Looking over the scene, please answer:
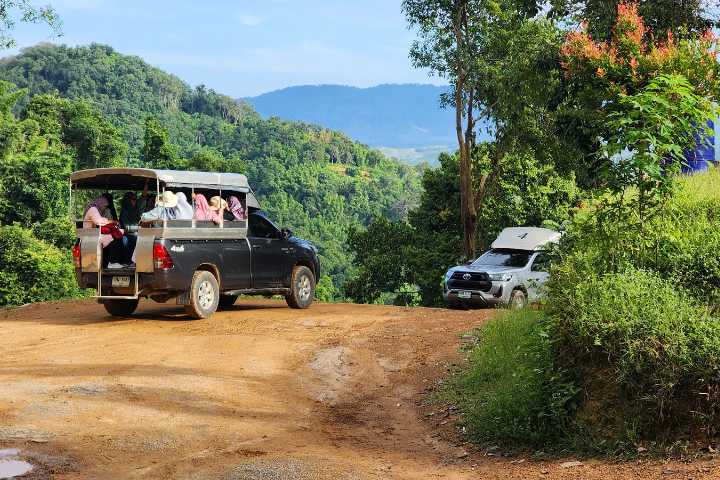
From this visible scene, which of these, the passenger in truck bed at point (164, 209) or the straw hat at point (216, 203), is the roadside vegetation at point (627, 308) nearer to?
the passenger in truck bed at point (164, 209)

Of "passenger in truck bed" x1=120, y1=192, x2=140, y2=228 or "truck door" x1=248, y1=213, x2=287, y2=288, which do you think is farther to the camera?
"truck door" x1=248, y1=213, x2=287, y2=288

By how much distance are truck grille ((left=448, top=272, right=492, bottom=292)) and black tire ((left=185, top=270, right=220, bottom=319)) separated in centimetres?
717

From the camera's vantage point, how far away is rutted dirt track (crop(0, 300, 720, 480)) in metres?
7.14

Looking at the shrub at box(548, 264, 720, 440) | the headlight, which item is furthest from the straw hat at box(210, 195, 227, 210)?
the shrub at box(548, 264, 720, 440)

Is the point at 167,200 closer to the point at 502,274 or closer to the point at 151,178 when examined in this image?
the point at 151,178

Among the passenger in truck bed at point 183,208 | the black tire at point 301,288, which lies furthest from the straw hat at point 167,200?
the black tire at point 301,288

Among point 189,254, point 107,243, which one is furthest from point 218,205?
point 107,243

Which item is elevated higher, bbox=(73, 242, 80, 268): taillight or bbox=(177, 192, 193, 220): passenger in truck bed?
bbox=(177, 192, 193, 220): passenger in truck bed

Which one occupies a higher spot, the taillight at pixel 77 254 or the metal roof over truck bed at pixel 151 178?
the metal roof over truck bed at pixel 151 178

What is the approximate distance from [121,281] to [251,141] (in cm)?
9399

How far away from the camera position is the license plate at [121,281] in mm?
14852

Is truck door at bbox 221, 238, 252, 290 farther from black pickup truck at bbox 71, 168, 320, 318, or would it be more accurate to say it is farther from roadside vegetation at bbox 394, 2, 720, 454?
roadside vegetation at bbox 394, 2, 720, 454

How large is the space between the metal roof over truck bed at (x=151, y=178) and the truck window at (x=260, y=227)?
265 mm

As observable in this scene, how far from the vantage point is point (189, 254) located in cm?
1497
